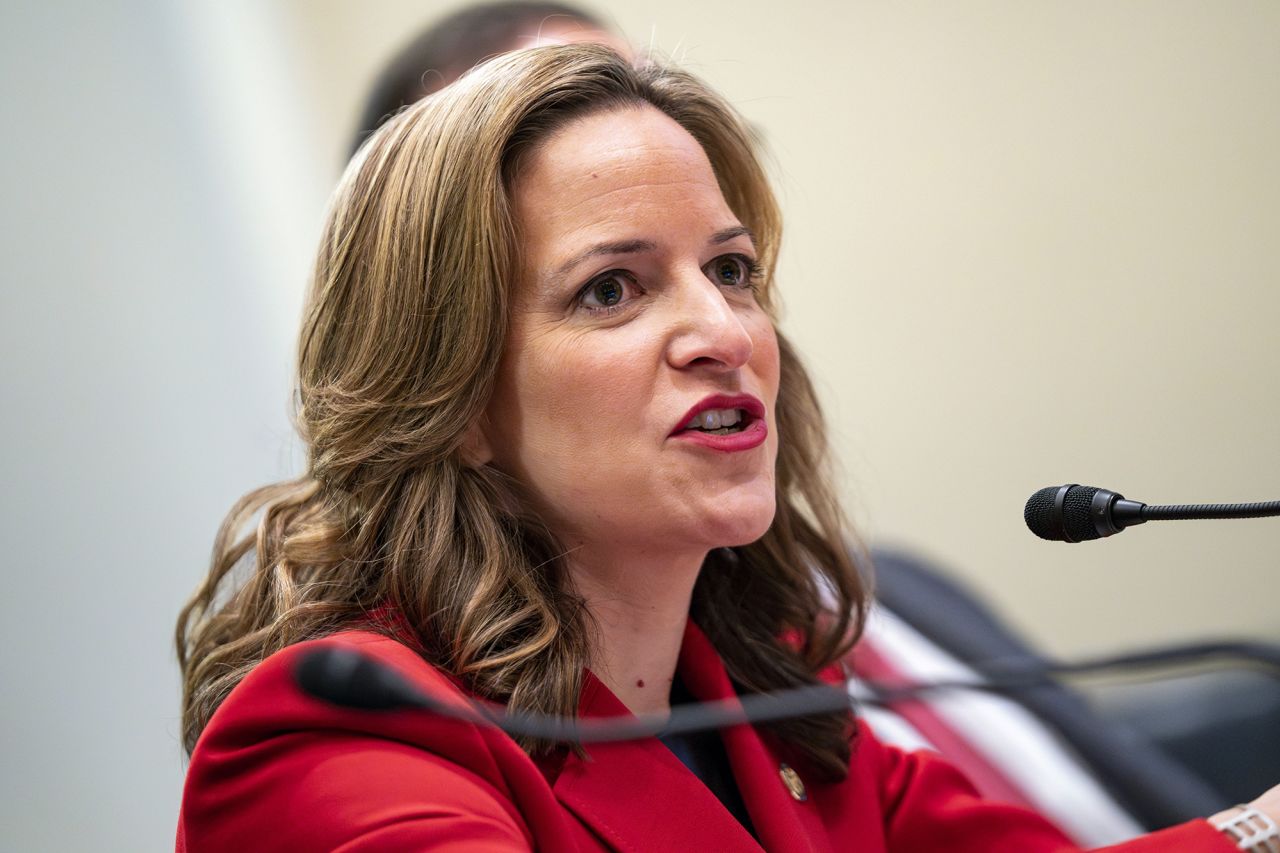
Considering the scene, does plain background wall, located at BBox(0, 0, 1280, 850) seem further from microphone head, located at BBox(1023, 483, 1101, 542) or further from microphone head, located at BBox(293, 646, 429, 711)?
microphone head, located at BBox(293, 646, 429, 711)

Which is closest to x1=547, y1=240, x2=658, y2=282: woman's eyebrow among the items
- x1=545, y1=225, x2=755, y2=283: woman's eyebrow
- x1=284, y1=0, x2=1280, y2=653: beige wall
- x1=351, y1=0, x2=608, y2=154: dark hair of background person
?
x1=545, y1=225, x2=755, y2=283: woman's eyebrow

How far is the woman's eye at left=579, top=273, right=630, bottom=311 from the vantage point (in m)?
1.06

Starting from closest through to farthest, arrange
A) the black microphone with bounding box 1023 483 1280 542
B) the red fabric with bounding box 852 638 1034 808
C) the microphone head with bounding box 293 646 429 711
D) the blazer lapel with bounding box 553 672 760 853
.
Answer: the microphone head with bounding box 293 646 429 711 < the black microphone with bounding box 1023 483 1280 542 < the blazer lapel with bounding box 553 672 760 853 < the red fabric with bounding box 852 638 1034 808

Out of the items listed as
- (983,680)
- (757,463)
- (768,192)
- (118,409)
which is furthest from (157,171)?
(983,680)

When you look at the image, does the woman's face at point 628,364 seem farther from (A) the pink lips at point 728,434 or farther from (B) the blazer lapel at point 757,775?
(B) the blazer lapel at point 757,775

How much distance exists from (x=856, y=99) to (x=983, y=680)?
159cm

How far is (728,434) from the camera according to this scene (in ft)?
3.42

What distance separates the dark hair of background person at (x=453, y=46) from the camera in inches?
74.5

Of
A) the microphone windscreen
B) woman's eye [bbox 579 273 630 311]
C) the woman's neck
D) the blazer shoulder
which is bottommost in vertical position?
the woman's neck

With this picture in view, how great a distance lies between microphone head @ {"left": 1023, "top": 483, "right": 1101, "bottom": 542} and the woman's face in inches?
10.9

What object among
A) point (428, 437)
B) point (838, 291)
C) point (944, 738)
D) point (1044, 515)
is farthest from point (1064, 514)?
point (838, 291)

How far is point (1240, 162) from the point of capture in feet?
6.19

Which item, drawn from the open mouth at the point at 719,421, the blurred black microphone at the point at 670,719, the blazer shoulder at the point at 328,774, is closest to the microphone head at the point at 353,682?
the blurred black microphone at the point at 670,719

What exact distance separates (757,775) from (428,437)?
0.42 metres
